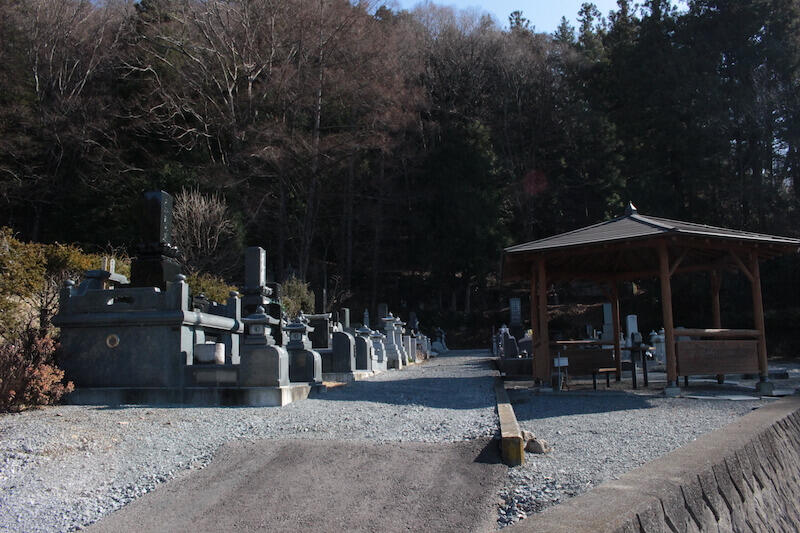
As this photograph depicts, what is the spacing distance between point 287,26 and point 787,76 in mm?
22591

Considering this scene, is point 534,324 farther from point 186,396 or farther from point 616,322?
point 186,396

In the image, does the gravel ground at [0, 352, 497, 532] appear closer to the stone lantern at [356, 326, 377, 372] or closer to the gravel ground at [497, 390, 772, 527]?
the gravel ground at [497, 390, 772, 527]

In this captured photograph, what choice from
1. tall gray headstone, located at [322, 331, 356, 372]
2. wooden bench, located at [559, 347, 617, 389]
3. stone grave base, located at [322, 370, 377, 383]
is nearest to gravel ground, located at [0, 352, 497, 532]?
wooden bench, located at [559, 347, 617, 389]

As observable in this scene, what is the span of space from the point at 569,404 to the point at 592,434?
248 cm

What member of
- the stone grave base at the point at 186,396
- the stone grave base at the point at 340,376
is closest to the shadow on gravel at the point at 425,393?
the stone grave base at the point at 340,376

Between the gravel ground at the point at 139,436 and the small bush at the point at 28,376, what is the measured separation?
29cm

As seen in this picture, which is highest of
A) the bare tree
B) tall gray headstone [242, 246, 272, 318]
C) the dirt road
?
the bare tree

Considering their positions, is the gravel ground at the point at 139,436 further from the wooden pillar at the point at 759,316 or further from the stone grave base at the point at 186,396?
the wooden pillar at the point at 759,316

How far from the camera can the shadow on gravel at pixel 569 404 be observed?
7.76 meters

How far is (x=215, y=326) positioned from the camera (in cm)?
1011

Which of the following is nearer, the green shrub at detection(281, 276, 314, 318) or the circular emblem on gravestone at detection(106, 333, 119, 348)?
the circular emblem on gravestone at detection(106, 333, 119, 348)

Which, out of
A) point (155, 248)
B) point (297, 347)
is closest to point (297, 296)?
point (297, 347)

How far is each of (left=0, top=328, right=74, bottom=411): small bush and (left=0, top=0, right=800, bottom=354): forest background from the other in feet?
43.7

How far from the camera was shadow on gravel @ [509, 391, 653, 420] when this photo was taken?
25.5 feet
